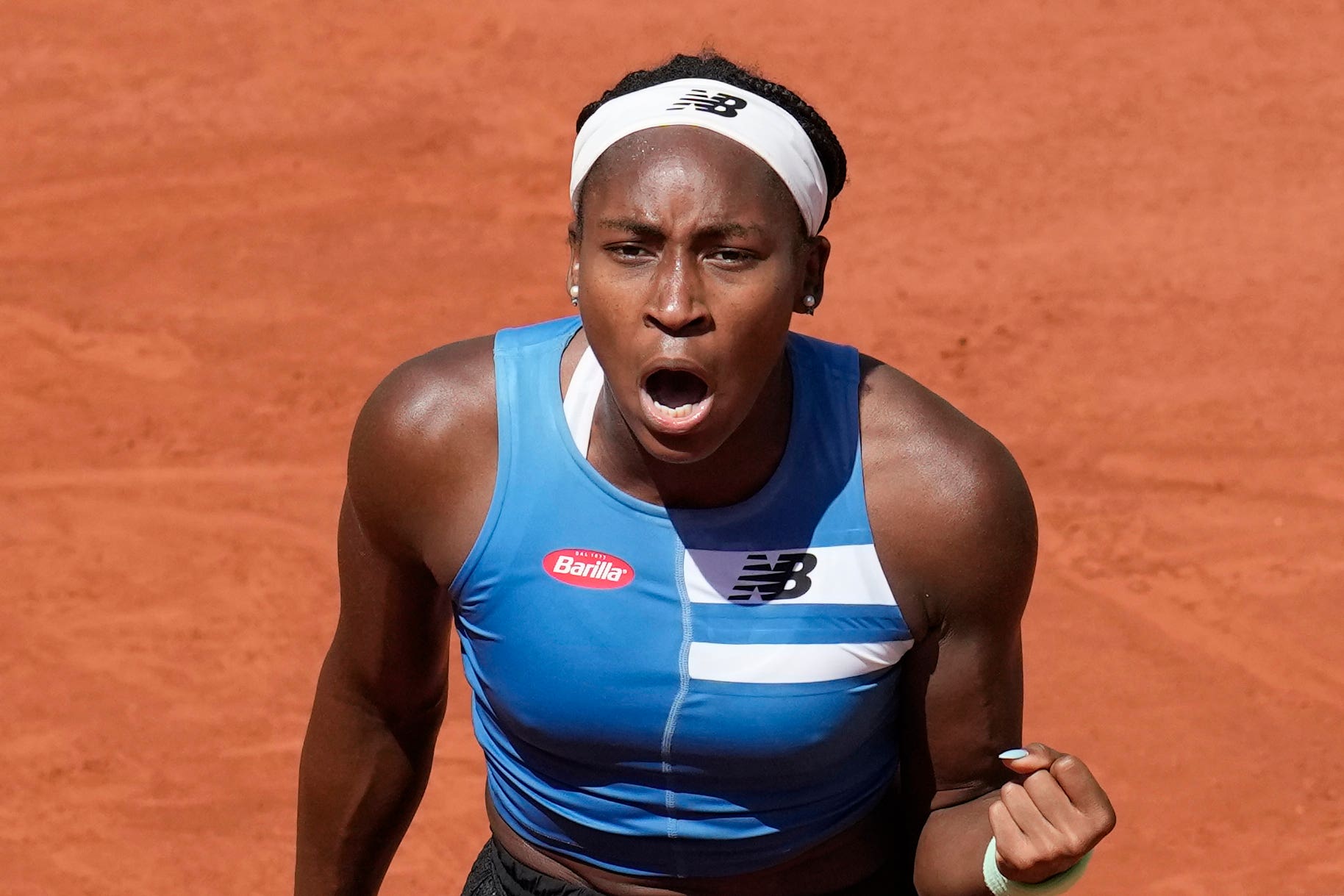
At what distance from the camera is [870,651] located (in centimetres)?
271

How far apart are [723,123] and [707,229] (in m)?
0.18

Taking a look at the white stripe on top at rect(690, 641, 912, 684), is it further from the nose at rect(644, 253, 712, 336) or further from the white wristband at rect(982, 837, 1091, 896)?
the nose at rect(644, 253, 712, 336)

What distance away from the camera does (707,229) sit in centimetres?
259

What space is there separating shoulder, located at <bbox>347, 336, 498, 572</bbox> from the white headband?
35 cm

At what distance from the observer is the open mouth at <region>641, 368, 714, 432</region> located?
258cm

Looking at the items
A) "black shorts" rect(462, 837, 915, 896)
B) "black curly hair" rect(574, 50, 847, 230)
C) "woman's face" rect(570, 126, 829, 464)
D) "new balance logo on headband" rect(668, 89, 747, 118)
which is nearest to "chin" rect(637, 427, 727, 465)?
"woman's face" rect(570, 126, 829, 464)

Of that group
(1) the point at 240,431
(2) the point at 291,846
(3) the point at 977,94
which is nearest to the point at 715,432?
(2) the point at 291,846

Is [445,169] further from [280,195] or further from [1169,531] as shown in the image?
[1169,531]

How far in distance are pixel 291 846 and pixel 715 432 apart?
318cm

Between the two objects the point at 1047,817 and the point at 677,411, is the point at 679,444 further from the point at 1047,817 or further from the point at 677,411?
the point at 1047,817

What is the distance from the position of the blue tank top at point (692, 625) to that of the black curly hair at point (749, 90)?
12.4 inches

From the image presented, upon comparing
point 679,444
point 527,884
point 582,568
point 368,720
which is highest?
point 679,444

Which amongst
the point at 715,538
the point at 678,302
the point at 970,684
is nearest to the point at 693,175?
the point at 678,302

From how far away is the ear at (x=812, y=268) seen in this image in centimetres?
275
